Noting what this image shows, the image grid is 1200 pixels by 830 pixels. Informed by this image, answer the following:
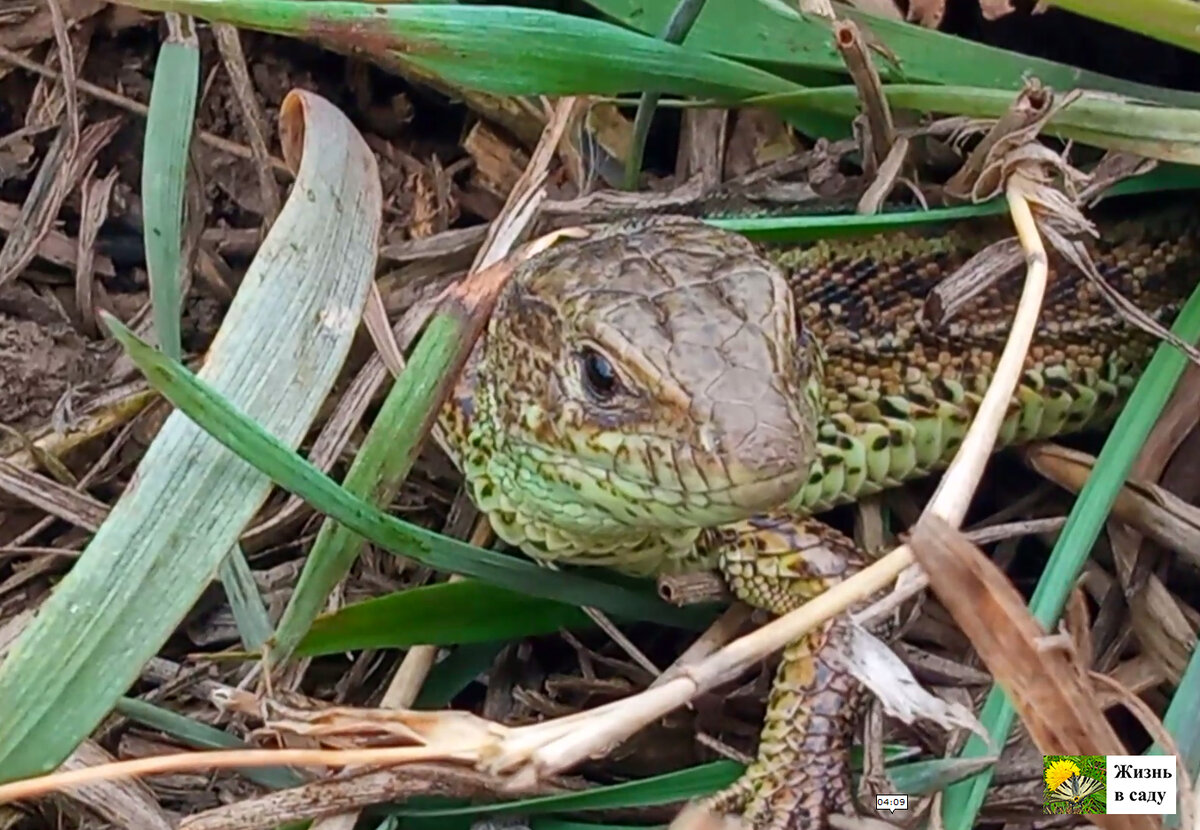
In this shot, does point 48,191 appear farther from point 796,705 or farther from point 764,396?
point 796,705

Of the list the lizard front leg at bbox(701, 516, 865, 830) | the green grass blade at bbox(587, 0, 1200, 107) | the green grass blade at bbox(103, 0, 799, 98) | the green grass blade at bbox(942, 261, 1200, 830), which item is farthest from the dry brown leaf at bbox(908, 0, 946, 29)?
the lizard front leg at bbox(701, 516, 865, 830)

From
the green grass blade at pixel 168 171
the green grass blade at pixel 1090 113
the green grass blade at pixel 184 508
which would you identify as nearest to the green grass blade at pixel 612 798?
the green grass blade at pixel 184 508

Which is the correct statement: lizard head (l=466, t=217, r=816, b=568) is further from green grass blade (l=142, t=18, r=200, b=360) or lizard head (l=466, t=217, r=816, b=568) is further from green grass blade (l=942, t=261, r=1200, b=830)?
green grass blade (l=142, t=18, r=200, b=360)

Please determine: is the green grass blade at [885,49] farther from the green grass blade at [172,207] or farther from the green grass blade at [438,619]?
the green grass blade at [438,619]

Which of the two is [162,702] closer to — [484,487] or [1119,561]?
[484,487]

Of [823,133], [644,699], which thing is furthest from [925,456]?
[644,699]

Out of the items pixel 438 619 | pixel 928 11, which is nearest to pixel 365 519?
pixel 438 619

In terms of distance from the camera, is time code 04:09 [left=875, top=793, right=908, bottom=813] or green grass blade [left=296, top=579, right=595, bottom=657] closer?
time code 04:09 [left=875, top=793, right=908, bottom=813]
